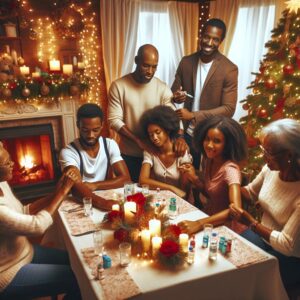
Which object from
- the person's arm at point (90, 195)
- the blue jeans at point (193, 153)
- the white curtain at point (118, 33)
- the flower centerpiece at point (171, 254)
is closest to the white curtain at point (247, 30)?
the white curtain at point (118, 33)

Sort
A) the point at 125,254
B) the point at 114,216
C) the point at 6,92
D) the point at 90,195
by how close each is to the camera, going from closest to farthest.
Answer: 1. the point at 125,254
2. the point at 114,216
3. the point at 90,195
4. the point at 6,92

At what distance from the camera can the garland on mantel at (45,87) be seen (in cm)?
344

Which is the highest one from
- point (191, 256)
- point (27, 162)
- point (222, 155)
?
point (222, 155)

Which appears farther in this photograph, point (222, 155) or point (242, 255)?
point (222, 155)

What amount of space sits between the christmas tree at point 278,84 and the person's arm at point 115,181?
140cm

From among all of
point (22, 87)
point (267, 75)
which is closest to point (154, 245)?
point (267, 75)

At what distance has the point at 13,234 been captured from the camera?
4.39 ft

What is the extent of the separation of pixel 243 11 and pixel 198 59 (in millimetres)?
1459

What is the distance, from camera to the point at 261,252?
1274 mm

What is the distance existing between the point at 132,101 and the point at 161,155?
58 centimetres

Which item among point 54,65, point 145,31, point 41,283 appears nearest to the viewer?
point 41,283

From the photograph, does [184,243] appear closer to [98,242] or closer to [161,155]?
[98,242]

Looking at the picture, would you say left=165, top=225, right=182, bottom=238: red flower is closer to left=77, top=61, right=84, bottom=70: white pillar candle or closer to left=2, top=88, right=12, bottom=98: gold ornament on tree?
left=2, top=88, right=12, bottom=98: gold ornament on tree

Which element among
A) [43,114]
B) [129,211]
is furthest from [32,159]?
[129,211]
